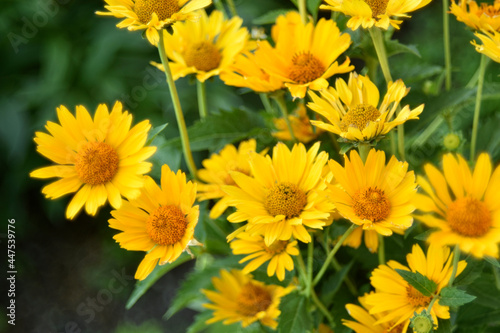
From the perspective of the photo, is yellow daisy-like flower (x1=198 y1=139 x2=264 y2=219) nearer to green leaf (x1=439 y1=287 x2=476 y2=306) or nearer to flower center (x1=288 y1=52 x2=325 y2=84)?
flower center (x1=288 y1=52 x2=325 y2=84)

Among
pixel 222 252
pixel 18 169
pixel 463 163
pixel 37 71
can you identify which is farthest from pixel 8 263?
pixel 463 163

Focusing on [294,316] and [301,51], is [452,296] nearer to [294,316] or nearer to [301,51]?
[294,316]

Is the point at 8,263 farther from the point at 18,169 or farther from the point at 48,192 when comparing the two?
the point at 48,192

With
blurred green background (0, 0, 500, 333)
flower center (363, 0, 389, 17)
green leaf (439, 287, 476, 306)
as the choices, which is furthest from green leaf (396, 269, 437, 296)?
blurred green background (0, 0, 500, 333)

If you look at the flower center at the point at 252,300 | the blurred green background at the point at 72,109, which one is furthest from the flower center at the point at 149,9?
the blurred green background at the point at 72,109

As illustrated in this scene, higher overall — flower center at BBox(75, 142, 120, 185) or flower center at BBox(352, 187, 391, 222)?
flower center at BBox(75, 142, 120, 185)

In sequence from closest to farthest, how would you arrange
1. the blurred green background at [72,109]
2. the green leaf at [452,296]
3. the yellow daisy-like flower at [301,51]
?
1. the green leaf at [452,296]
2. the yellow daisy-like flower at [301,51]
3. the blurred green background at [72,109]

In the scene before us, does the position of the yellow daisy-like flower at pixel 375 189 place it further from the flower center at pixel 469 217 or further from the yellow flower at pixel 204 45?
the yellow flower at pixel 204 45
